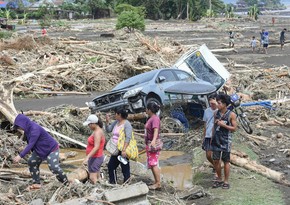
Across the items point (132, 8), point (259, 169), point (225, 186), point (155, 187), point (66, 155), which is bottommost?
point (66, 155)

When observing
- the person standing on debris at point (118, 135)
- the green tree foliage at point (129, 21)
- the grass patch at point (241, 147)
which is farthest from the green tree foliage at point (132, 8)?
the person standing on debris at point (118, 135)

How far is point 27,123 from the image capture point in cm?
854

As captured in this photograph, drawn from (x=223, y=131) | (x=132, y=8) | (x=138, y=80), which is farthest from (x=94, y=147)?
(x=132, y=8)

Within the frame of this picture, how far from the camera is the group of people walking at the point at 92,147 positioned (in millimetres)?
8555

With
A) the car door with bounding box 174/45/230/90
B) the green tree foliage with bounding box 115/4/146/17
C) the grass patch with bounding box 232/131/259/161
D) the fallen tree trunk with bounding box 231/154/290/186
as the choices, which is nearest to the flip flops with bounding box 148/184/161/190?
the fallen tree trunk with bounding box 231/154/290/186

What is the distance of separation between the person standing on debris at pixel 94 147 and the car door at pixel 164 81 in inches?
259

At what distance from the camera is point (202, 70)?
17875 mm

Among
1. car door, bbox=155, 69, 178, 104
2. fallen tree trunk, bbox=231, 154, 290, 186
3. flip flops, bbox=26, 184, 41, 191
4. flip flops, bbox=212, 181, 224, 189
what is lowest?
fallen tree trunk, bbox=231, 154, 290, 186

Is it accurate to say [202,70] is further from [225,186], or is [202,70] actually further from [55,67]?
[55,67]

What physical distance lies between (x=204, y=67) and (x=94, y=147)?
9.79 m

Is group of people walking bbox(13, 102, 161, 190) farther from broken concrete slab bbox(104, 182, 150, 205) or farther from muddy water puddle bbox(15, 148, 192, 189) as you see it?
muddy water puddle bbox(15, 148, 192, 189)

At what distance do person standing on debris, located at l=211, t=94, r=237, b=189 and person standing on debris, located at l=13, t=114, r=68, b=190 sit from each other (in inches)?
105

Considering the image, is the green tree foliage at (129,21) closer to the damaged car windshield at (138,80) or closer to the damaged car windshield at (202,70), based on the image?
the damaged car windshield at (202,70)

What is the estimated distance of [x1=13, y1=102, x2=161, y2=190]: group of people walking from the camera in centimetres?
855
